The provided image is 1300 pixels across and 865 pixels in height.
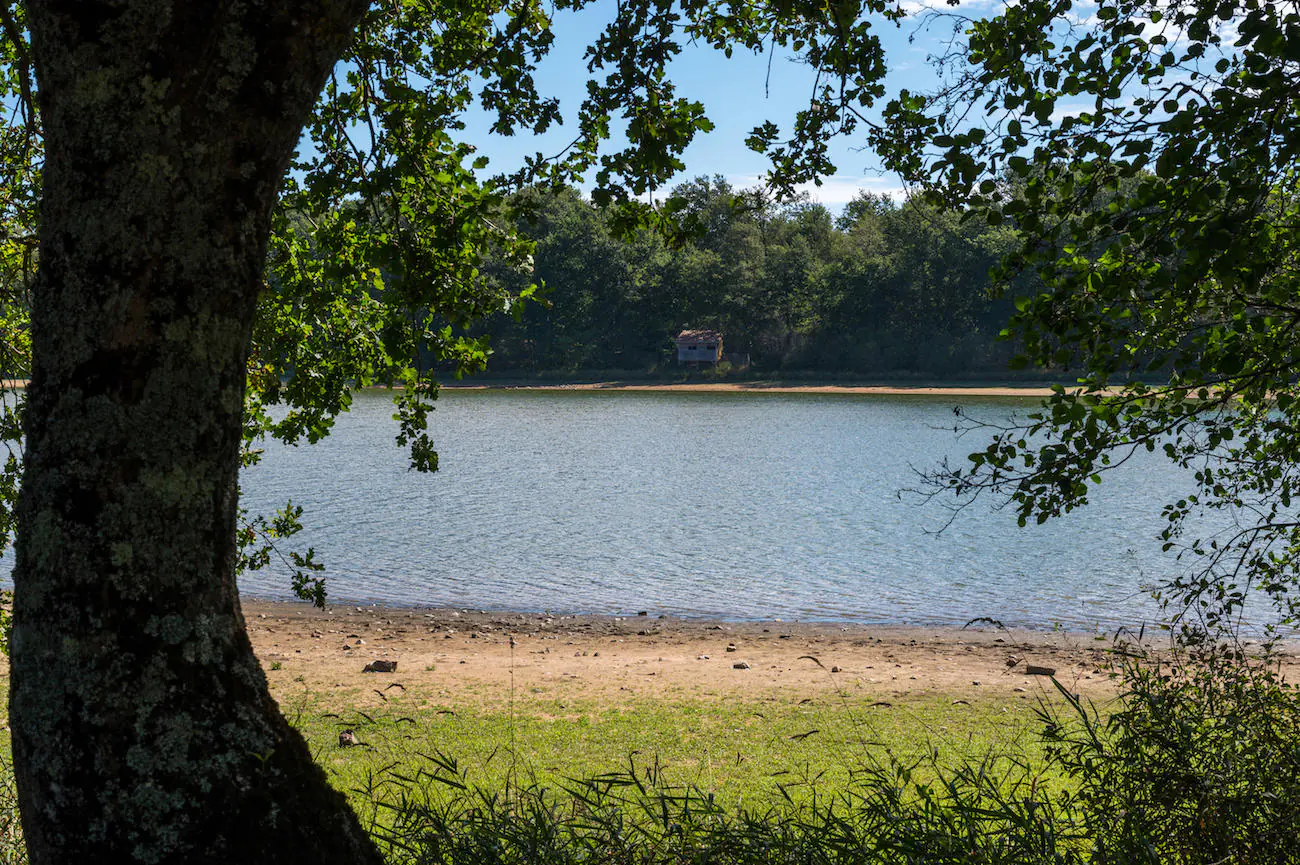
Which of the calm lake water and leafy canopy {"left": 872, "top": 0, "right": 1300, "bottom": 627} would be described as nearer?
leafy canopy {"left": 872, "top": 0, "right": 1300, "bottom": 627}

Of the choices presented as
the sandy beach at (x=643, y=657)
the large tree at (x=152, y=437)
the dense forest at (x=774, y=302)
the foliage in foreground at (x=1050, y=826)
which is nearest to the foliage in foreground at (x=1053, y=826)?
the foliage in foreground at (x=1050, y=826)

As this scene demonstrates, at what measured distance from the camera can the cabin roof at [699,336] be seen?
79.9m

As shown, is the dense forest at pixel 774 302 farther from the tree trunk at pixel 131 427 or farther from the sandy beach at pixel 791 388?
the tree trunk at pixel 131 427

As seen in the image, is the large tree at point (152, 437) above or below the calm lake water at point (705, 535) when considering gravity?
above

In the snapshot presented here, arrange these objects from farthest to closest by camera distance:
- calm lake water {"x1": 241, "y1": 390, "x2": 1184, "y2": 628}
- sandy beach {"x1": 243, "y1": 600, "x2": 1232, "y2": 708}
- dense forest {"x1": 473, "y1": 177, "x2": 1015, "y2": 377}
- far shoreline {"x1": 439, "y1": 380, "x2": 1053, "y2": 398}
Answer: dense forest {"x1": 473, "y1": 177, "x2": 1015, "y2": 377}
far shoreline {"x1": 439, "y1": 380, "x2": 1053, "y2": 398}
calm lake water {"x1": 241, "y1": 390, "x2": 1184, "y2": 628}
sandy beach {"x1": 243, "y1": 600, "x2": 1232, "y2": 708}

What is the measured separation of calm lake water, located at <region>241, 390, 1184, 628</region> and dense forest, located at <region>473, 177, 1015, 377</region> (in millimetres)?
36755

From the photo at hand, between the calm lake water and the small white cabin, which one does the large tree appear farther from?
the small white cabin

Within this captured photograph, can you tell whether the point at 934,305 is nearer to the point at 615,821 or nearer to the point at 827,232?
the point at 827,232

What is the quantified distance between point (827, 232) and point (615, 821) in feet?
294

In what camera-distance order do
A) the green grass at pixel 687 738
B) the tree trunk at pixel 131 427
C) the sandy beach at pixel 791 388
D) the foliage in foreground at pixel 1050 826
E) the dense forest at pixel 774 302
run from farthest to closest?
1. the dense forest at pixel 774 302
2. the sandy beach at pixel 791 388
3. the green grass at pixel 687 738
4. the foliage in foreground at pixel 1050 826
5. the tree trunk at pixel 131 427

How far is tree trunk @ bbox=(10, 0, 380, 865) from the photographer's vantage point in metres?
2.25

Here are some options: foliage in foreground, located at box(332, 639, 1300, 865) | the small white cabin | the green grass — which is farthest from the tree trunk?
the small white cabin

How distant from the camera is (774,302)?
79.4 metres

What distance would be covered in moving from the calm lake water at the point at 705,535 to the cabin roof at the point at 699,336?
131 ft
